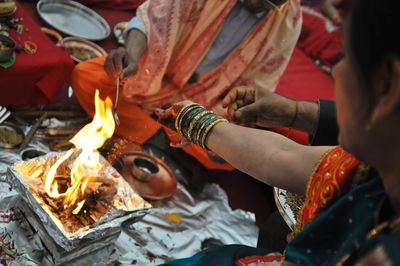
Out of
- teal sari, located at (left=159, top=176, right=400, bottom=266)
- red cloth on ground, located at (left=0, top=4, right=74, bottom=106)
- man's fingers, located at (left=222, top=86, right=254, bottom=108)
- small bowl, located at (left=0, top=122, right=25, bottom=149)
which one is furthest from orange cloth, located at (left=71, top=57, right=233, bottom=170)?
teal sari, located at (left=159, top=176, right=400, bottom=266)

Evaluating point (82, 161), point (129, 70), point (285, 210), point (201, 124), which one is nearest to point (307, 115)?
point (285, 210)

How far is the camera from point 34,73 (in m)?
2.98

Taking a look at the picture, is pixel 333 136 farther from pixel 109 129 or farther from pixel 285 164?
pixel 109 129

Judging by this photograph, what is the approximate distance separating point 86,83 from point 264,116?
1.58 m

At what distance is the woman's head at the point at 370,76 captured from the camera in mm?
922

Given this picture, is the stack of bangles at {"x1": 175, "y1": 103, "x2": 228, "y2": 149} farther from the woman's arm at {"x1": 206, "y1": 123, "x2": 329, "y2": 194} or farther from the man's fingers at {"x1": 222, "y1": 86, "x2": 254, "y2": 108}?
the man's fingers at {"x1": 222, "y1": 86, "x2": 254, "y2": 108}

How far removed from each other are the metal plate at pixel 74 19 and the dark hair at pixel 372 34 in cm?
348

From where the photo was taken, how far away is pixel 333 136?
81.4 inches

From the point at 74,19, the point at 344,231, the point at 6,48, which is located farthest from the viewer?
the point at 74,19

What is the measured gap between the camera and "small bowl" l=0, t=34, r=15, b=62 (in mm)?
2695

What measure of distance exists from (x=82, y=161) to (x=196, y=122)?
1.98 ft

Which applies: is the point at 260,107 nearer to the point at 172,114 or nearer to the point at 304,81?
the point at 172,114

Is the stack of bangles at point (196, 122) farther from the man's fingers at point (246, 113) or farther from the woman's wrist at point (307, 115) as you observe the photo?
the woman's wrist at point (307, 115)

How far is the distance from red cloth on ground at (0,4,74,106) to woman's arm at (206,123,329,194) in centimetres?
164
